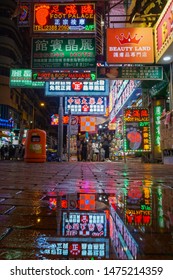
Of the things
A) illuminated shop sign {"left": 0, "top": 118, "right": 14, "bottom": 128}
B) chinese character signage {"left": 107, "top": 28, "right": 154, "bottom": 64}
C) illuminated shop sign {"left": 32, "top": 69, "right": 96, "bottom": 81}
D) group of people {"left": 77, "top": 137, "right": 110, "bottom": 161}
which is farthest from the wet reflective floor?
illuminated shop sign {"left": 0, "top": 118, "right": 14, "bottom": 128}

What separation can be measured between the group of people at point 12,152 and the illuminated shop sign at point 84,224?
2336 centimetres

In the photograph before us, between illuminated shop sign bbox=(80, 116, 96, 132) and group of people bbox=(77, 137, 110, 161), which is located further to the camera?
group of people bbox=(77, 137, 110, 161)

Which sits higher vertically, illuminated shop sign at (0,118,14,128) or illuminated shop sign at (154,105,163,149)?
illuminated shop sign at (0,118,14,128)

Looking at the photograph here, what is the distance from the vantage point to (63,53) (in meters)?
11.7

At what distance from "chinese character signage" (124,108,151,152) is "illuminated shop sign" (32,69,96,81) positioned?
2481mm

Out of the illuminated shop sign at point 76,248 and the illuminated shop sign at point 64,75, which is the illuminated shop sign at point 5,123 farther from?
the illuminated shop sign at point 76,248

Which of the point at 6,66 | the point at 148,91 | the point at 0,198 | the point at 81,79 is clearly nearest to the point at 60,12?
the point at 81,79

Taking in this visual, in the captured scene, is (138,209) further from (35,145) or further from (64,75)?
(35,145)

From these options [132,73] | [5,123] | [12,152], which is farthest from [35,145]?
[5,123]

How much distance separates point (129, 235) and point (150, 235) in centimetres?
10

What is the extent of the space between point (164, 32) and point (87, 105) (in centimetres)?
1343

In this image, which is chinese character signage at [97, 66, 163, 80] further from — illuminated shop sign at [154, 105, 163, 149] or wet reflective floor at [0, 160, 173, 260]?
wet reflective floor at [0, 160, 173, 260]

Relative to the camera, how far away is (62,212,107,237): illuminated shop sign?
130cm
